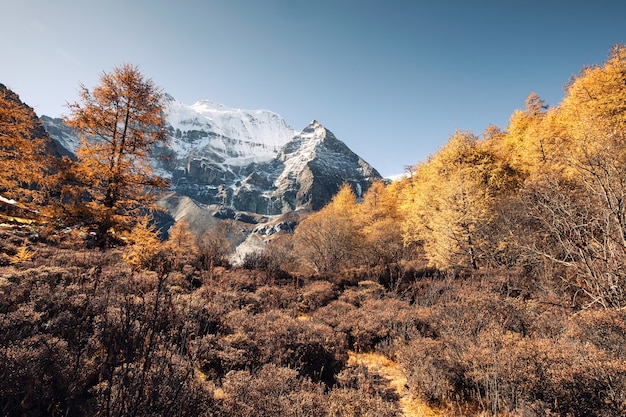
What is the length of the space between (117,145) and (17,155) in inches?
126

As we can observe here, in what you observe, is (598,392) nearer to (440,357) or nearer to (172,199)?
(440,357)

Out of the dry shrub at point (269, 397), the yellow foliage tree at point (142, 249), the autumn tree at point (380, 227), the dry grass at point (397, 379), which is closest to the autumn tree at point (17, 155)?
the yellow foliage tree at point (142, 249)

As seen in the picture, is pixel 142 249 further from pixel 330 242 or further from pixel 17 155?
pixel 330 242

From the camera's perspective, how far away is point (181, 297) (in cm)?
682

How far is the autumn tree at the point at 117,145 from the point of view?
9820 mm

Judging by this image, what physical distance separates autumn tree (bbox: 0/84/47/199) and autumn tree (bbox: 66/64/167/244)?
4.37ft

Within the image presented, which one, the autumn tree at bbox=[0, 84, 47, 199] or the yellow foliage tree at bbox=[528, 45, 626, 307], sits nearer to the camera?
the yellow foliage tree at bbox=[528, 45, 626, 307]

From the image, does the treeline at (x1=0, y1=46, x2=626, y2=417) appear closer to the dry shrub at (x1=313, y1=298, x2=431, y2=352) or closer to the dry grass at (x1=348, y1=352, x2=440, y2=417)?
the dry shrub at (x1=313, y1=298, x2=431, y2=352)

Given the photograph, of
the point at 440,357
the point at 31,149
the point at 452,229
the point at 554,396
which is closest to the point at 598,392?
the point at 554,396

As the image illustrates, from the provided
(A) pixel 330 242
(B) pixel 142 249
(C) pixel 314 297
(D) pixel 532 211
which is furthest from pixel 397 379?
(A) pixel 330 242

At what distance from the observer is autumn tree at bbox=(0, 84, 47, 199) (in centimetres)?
941

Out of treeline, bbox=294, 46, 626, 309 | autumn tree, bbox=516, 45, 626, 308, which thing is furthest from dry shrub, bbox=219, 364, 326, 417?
treeline, bbox=294, 46, 626, 309

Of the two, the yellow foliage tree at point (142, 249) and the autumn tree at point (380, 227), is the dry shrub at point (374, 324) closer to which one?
the yellow foliage tree at point (142, 249)

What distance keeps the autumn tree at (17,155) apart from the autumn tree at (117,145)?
4.37 feet
